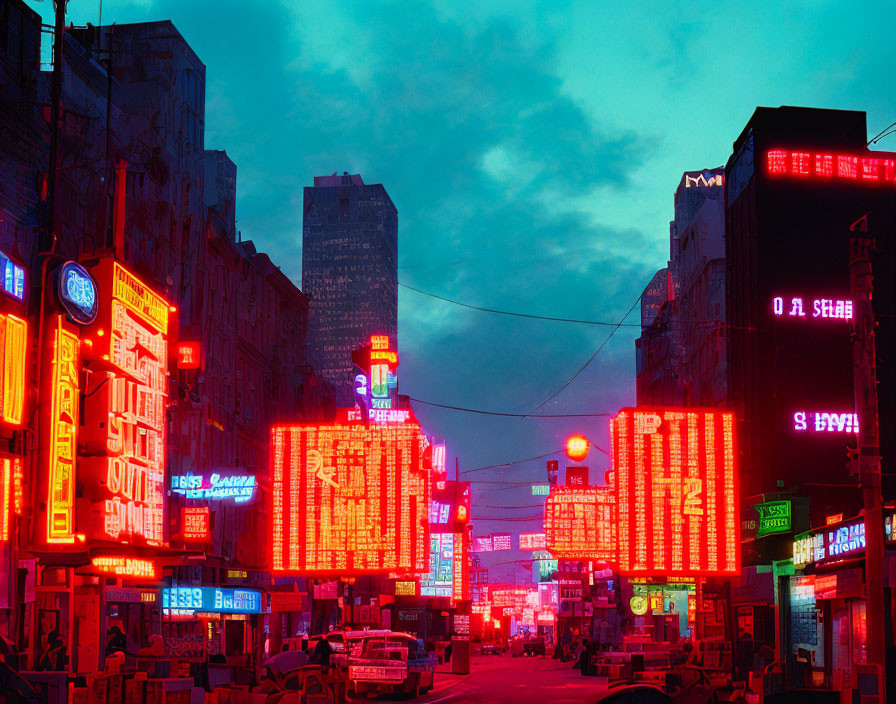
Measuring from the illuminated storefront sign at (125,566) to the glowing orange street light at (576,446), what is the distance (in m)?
19.8

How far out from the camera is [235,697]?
75.7ft

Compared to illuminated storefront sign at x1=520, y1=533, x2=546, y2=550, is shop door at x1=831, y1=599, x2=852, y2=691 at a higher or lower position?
lower

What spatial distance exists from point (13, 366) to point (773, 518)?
89.7 ft

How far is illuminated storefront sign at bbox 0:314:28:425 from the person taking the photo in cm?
2003

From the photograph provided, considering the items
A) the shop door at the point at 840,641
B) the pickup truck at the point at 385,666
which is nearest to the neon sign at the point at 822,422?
the shop door at the point at 840,641

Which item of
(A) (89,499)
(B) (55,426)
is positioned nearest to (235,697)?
(A) (89,499)

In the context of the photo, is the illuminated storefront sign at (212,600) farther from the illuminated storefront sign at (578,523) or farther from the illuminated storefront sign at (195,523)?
the illuminated storefront sign at (578,523)

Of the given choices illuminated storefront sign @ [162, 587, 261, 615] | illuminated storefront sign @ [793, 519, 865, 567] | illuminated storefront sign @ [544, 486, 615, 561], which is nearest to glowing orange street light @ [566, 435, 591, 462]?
illuminated storefront sign @ [544, 486, 615, 561]

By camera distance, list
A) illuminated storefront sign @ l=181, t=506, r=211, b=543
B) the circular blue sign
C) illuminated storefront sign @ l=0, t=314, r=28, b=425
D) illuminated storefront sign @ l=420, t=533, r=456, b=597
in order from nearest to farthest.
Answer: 1. illuminated storefront sign @ l=0, t=314, r=28, b=425
2. the circular blue sign
3. illuminated storefront sign @ l=181, t=506, r=211, b=543
4. illuminated storefront sign @ l=420, t=533, r=456, b=597

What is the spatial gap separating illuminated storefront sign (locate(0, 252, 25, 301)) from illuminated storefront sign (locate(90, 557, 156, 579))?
5563 millimetres

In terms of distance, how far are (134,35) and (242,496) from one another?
74.0 feet

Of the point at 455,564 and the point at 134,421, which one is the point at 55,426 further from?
the point at 455,564

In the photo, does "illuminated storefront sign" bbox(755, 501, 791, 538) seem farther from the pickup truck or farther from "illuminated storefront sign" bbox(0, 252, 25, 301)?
"illuminated storefront sign" bbox(0, 252, 25, 301)

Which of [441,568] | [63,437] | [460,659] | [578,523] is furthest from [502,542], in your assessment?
[63,437]
